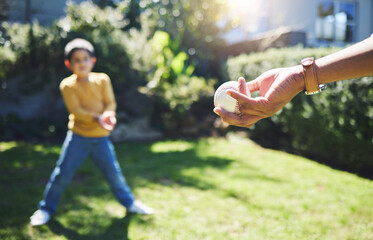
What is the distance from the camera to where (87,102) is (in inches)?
131

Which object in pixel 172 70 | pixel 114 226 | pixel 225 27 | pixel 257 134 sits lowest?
pixel 257 134

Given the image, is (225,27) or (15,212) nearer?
(15,212)

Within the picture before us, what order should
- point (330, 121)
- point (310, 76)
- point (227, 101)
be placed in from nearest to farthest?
point (310, 76) → point (227, 101) → point (330, 121)

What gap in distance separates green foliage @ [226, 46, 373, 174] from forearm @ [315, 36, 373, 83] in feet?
10.7

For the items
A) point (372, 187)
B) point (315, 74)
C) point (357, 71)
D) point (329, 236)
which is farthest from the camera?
point (372, 187)

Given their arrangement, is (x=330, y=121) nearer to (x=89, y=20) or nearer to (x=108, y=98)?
(x=108, y=98)

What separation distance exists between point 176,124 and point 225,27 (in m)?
6.47

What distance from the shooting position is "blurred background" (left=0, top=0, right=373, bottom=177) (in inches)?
201

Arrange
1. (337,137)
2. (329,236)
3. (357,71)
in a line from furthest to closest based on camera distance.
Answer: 1. (337,137)
2. (329,236)
3. (357,71)

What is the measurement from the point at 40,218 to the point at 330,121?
4.79 m

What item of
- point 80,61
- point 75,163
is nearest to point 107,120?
point 75,163

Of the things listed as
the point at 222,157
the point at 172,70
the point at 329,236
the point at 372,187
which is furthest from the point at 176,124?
the point at 329,236

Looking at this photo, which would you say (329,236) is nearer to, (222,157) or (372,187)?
(372,187)

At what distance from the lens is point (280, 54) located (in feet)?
20.8
